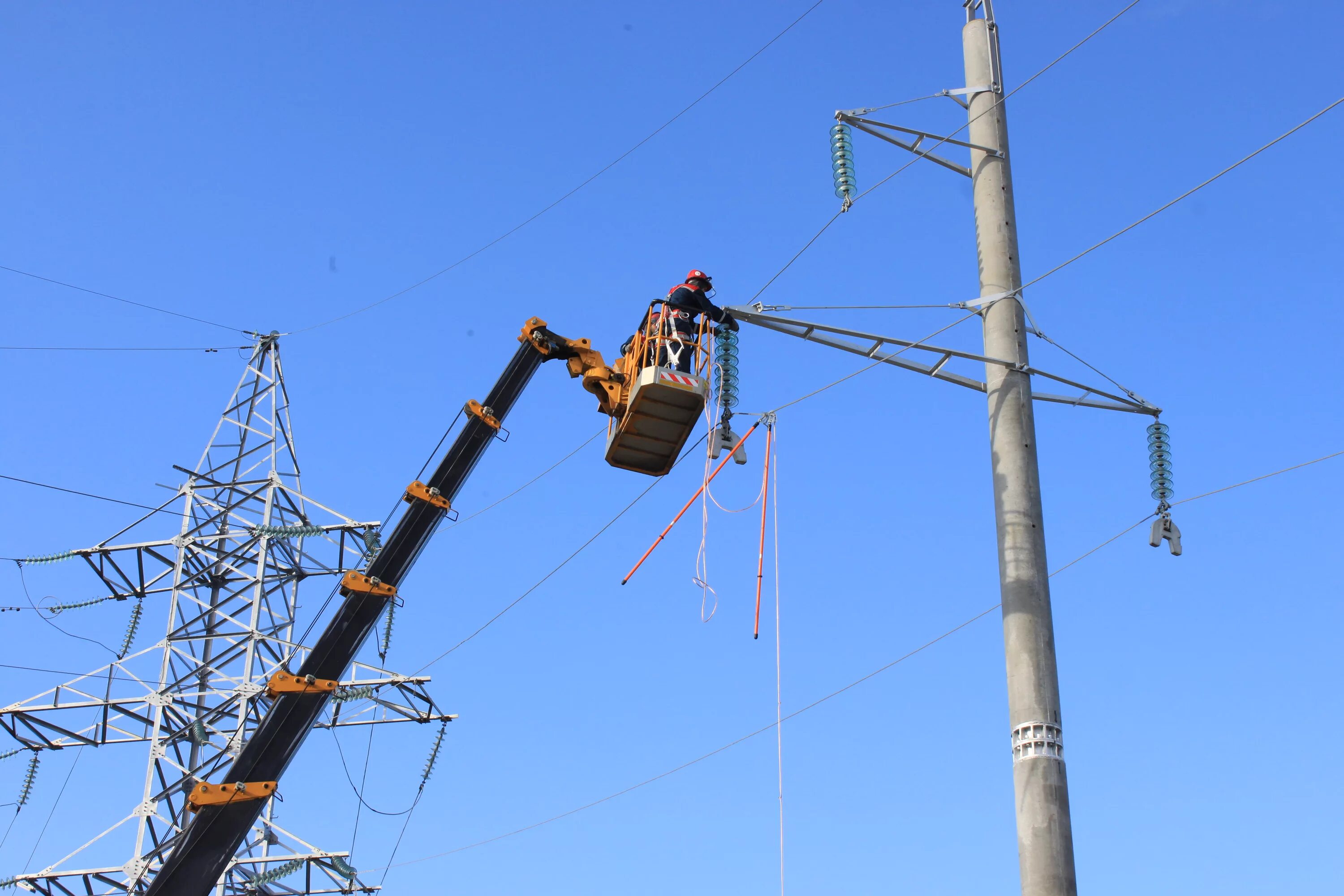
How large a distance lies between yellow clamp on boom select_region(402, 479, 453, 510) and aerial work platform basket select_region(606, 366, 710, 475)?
3.74 m

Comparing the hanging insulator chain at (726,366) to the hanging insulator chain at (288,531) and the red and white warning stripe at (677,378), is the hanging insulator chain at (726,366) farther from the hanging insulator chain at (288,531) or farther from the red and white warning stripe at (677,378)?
the hanging insulator chain at (288,531)

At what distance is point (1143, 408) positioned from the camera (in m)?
12.0

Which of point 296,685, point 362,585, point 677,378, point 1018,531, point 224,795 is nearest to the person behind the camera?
point 1018,531

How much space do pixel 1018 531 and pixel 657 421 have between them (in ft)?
18.3

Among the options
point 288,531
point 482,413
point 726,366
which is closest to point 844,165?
point 726,366

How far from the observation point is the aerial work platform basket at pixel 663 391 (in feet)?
46.8

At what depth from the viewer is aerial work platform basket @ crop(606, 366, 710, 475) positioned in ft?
46.8

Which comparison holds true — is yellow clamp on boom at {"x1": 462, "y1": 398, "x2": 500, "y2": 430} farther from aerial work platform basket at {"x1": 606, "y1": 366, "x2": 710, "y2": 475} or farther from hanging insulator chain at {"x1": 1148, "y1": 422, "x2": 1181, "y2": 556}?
hanging insulator chain at {"x1": 1148, "y1": 422, "x2": 1181, "y2": 556}

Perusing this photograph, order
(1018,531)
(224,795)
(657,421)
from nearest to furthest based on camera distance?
(1018,531) → (657,421) → (224,795)

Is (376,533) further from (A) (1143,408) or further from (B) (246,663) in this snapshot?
(A) (1143,408)

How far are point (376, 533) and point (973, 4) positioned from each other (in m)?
17.1

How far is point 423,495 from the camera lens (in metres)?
18.8

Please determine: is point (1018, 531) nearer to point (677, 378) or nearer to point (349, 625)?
point (677, 378)

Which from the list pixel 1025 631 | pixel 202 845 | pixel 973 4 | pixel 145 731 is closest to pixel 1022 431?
pixel 1025 631
